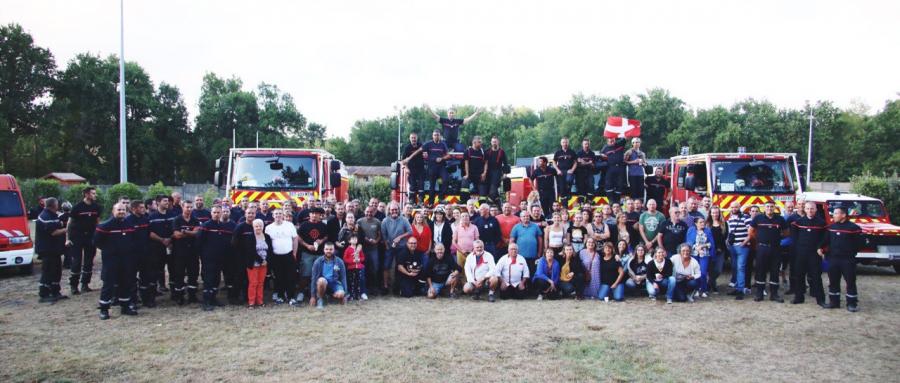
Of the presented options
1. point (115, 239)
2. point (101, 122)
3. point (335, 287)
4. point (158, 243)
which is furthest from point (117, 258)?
point (101, 122)

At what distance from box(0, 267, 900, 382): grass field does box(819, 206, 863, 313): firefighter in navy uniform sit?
263 millimetres

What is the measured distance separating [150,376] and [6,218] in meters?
8.94

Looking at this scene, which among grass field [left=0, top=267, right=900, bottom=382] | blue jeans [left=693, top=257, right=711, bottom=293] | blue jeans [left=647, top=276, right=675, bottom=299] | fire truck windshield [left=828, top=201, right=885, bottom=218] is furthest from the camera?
fire truck windshield [left=828, top=201, right=885, bottom=218]

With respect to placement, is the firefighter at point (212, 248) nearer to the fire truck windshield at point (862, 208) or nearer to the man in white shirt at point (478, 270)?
the man in white shirt at point (478, 270)

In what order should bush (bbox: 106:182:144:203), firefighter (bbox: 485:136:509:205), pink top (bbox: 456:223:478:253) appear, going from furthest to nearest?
bush (bbox: 106:182:144:203)
firefighter (bbox: 485:136:509:205)
pink top (bbox: 456:223:478:253)

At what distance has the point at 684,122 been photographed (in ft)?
166

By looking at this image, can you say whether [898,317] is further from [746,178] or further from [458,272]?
[458,272]

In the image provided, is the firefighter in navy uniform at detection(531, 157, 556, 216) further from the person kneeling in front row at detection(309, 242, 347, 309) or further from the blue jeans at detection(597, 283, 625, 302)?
the person kneeling in front row at detection(309, 242, 347, 309)

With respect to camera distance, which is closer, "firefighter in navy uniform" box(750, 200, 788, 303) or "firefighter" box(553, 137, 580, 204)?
"firefighter in navy uniform" box(750, 200, 788, 303)

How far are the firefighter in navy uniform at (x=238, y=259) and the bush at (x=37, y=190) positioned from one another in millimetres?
26594

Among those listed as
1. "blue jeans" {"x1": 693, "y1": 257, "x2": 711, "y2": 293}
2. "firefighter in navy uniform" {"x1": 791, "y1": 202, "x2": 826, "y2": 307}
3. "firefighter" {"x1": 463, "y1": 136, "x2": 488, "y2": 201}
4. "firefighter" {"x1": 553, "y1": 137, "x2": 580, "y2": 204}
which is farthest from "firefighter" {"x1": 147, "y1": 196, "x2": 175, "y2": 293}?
"firefighter in navy uniform" {"x1": 791, "y1": 202, "x2": 826, "y2": 307}

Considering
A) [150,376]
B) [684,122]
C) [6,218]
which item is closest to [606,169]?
[150,376]

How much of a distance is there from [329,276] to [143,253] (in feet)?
9.58

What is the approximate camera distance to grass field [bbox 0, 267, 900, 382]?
6.28 meters
